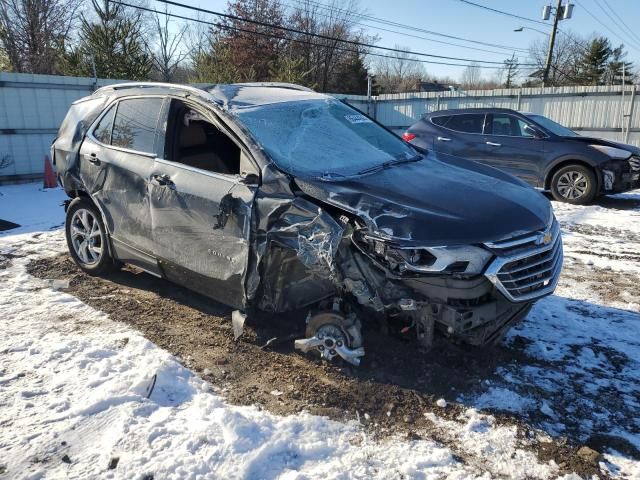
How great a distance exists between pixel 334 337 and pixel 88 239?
303 centimetres

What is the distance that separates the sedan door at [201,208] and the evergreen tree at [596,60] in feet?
152

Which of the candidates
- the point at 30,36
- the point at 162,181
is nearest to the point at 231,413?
the point at 162,181

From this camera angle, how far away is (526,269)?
9.93ft

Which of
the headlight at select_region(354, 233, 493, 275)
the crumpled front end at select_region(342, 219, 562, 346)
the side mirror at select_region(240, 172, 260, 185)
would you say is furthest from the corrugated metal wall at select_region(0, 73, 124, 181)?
the headlight at select_region(354, 233, 493, 275)

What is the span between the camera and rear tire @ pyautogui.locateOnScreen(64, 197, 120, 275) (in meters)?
4.73

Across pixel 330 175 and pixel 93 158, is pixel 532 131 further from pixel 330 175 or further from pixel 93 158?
pixel 93 158

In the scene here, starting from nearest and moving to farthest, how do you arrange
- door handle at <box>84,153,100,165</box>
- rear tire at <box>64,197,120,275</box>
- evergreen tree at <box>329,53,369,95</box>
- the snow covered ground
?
the snow covered ground
door handle at <box>84,153,100,165</box>
rear tire at <box>64,197,120,275</box>
evergreen tree at <box>329,53,369,95</box>

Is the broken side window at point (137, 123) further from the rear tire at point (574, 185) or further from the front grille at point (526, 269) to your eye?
the rear tire at point (574, 185)

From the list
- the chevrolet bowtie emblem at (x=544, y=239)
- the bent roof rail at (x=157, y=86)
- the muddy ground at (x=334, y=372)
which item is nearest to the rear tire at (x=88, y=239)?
the muddy ground at (x=334, y=372)

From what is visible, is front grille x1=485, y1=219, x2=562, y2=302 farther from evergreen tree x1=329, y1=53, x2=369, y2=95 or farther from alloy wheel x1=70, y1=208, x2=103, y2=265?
evergreen tree x1=329, y1=53, x2=369, y2=95

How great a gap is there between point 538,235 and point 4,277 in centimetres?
506

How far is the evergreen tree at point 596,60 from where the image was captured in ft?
140

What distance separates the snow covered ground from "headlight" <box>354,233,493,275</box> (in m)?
0.87

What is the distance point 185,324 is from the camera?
4047 mm
